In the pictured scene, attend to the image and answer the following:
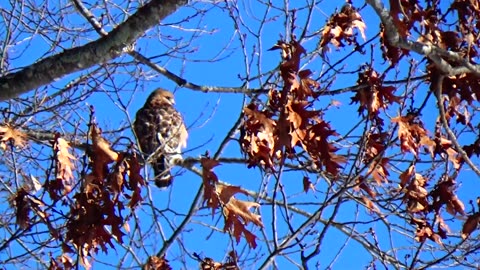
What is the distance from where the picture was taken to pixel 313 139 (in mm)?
3844

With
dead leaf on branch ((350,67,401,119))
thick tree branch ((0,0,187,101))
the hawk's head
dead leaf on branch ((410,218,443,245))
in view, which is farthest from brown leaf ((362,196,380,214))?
the hawk's head

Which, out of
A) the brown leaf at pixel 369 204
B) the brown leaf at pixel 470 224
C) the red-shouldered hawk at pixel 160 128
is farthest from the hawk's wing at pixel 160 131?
the brown leaf at pixel 470 224

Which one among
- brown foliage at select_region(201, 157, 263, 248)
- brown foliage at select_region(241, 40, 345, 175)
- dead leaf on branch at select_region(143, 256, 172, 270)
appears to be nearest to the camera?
brown foliage at select_region(241, 40, 345, 175)

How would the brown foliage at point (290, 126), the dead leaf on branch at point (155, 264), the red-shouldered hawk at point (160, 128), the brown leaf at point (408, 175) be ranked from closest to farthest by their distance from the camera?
the brown foliage at point (290, 126) < the dead leaf on branch at point (155, 264) < the brown leaf at point (408, 175) < the red-shouldered hawk at point (160, 128)

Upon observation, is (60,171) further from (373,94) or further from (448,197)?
(448,197)

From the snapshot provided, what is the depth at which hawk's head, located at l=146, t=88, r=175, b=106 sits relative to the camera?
26.6 ft

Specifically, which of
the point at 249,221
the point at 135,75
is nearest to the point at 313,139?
the point at 249,221

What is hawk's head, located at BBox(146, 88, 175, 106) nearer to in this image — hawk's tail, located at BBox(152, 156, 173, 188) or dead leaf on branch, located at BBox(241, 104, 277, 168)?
hawk's tail, located at BBox(152, 156, 173, 188)

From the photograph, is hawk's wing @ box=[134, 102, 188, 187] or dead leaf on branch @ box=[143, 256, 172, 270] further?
hawk's wing @ box=[134, 102, 188, 187]

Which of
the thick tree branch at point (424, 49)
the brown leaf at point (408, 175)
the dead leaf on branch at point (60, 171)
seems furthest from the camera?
the brown leaf at point (408, 175)

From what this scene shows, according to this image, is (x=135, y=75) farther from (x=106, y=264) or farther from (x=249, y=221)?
(x=249, y=221)

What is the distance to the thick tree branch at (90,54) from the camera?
4.31 metres

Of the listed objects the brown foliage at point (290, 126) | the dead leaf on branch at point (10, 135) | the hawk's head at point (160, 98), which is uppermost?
the hawk's head at point (160, 98)

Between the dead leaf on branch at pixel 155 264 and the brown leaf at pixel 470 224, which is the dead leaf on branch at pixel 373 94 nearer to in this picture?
the brown leaf at pixel 470 224
